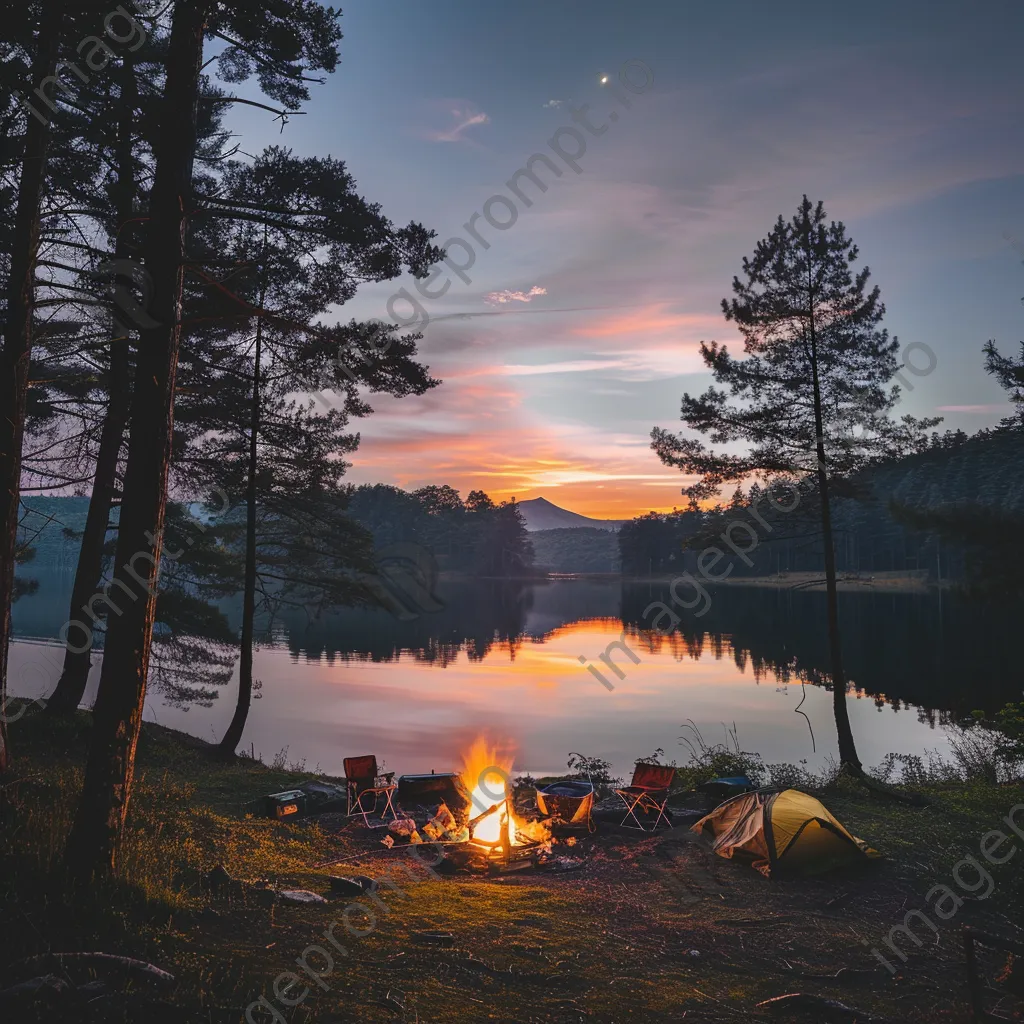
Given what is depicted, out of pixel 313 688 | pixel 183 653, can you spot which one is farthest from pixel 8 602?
pixel 313 688

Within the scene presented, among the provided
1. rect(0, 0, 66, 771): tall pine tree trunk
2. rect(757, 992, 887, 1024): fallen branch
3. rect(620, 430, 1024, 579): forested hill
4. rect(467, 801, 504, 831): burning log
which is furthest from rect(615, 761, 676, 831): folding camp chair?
rect(620, 430, 1024, 579): forested hill

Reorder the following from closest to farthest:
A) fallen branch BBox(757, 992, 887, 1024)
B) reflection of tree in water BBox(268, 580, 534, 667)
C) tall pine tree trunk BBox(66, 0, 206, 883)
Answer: fallen branch BBox(757, 992, 887, 1024)
tall pine tree trunk BBox(66, 0, 206, 883)
reflection of tree in water BBox(268, 580, 534, 667)

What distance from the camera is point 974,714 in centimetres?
1371

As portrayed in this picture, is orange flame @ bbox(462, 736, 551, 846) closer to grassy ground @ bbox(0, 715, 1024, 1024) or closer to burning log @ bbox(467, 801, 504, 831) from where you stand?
burning log @ bbox(467, 801, 504, 831)

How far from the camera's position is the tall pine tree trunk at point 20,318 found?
841 cm

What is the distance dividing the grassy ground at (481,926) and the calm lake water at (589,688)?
411 inches

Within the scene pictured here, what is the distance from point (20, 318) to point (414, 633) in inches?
2100

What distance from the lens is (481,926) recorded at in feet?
24.6

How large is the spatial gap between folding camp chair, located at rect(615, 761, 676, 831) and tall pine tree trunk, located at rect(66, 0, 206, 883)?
8.55m

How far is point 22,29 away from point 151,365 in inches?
205

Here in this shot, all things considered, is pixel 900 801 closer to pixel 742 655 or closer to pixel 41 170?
pixel 41 170

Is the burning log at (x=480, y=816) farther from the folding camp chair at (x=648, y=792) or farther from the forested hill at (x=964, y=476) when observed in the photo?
the forested hill at (x=964, y=476)

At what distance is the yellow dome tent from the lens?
9.97 m

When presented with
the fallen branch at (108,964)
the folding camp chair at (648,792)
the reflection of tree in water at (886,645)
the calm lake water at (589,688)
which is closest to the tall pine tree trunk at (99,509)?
the calm lake water at (589,688)
